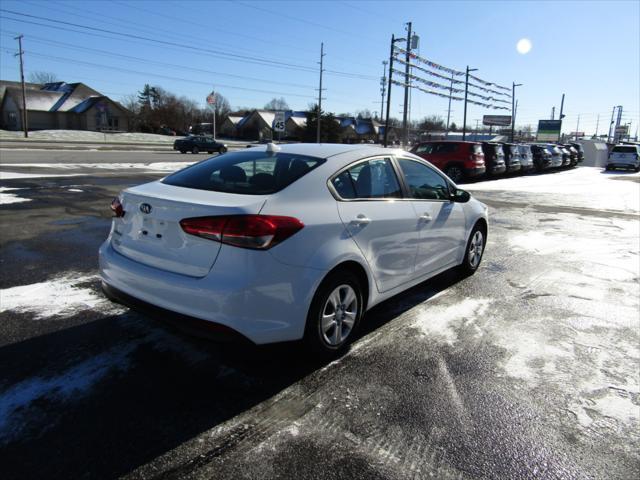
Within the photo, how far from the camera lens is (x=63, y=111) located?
7281 centimetres

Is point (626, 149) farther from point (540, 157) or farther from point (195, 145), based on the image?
point (195, 145)

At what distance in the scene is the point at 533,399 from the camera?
3.16m

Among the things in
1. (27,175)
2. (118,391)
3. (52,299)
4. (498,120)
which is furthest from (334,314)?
(498,120)

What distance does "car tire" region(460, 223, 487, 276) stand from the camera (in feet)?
18.4

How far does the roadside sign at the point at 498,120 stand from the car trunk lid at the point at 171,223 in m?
97.3

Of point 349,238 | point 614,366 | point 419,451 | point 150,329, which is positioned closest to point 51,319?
point 150,329

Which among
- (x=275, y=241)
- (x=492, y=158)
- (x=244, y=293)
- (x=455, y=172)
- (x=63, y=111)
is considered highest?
(x=63, y=111)

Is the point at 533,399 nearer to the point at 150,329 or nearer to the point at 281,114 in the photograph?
the point at 150,329

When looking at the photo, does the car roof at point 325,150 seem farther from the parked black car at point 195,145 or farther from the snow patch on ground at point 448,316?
the parked black car at point 195,145

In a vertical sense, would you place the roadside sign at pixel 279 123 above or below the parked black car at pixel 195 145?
above

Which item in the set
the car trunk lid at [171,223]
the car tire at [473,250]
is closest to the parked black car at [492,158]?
the car tire at [473,250]

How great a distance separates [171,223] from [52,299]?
225cm

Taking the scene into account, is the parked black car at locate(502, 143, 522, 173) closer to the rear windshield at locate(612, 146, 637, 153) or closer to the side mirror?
the rear windshield at locate(612, 146, 637, 153)

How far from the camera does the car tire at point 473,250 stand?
18.4 ft
